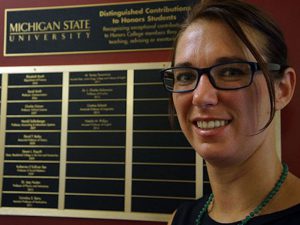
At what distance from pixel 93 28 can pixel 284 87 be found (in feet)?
2.62

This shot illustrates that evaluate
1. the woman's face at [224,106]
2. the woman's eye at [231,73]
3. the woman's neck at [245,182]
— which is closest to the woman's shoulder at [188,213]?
the woman's neck at [245,182]

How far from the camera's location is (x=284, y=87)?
61 centimetres

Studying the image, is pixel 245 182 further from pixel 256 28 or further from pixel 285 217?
pixel 256 28

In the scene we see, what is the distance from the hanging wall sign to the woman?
20.2 inches

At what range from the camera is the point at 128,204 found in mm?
1125

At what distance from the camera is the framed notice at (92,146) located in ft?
3.66

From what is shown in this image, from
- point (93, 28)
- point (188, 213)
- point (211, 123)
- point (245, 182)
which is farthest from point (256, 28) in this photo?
point (93, 28)

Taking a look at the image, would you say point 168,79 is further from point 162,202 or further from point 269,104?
point 162,202

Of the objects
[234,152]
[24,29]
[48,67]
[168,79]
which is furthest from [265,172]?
[24,29]

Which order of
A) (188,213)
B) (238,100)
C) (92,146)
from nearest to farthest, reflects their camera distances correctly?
(238,100)
(188,213)
(92,146)

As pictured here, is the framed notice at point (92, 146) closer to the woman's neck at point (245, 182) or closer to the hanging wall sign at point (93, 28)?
the hanging wall sign at point (93, 28)

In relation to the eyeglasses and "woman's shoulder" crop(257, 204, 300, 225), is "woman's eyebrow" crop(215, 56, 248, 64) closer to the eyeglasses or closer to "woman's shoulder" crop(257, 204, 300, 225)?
the eyeglasses

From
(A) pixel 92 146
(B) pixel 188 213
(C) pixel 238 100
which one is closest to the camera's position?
(C) pixel 238 100

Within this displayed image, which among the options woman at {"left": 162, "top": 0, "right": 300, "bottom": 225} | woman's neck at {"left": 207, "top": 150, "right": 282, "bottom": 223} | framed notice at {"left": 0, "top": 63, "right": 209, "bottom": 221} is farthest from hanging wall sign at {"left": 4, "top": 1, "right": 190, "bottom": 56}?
woman's neck at {"left": 207, "top": 150, "right": 282, "bottom": 223}
